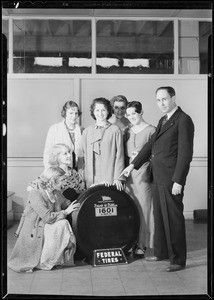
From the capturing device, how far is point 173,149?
3.60 meters

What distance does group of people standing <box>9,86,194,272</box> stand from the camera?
353cm

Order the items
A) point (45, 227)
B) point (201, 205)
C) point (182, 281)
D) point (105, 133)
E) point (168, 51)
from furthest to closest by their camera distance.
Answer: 1. point (168, 51)
2. point (201, 205)
3. point (105, 133)
4. point (45, 227)
5. point (182, 281)

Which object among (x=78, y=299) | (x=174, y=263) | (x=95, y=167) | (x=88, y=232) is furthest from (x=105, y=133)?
(x=78, y=299)

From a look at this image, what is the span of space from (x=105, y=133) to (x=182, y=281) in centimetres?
118

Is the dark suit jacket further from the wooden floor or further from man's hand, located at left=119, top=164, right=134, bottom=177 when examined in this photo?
the wooden floor

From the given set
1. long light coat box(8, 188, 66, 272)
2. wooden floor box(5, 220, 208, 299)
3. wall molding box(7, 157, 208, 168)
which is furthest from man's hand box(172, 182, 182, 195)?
wall molding box(7, 157, 208, 168)

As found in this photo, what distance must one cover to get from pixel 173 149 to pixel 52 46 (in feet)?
5.99

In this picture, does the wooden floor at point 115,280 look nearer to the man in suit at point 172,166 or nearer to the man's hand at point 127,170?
the man in suit at point 172,166

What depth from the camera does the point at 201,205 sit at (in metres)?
4.30

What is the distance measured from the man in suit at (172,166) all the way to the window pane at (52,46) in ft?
Result: 4.67

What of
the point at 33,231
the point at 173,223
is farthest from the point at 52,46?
the point at 173,223

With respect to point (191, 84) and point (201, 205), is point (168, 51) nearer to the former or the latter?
point (191, 84)

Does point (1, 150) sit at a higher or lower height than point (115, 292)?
higher

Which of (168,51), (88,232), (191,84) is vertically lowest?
(88,232)
